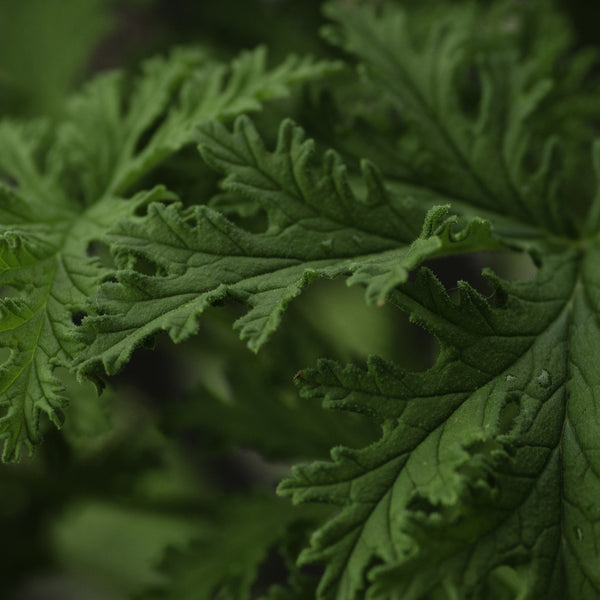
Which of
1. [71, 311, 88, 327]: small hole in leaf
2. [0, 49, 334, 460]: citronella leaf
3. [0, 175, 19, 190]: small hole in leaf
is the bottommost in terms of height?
[71, 311, 88, 327]: small hole in leaf

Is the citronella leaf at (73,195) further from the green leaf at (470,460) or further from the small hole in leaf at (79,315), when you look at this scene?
the green leaf at (470,460)

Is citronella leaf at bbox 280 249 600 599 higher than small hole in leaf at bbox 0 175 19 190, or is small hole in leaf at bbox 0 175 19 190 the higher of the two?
small hole in leaf at bbox 0 175 19 190

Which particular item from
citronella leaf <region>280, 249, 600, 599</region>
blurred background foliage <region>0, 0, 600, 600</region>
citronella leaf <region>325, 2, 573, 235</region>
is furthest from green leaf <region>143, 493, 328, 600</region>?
citronella leaf <region>325, 2, 573, 235</region>

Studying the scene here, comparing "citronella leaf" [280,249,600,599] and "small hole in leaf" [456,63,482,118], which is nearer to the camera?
"citronella leaf" [280,249,600,599]

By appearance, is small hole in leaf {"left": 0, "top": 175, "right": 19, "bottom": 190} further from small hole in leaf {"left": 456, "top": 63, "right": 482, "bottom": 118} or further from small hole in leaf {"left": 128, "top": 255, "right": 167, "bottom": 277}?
small hole in leaf {"left": 456, "top": 63, "right": 482, "bottom": 118}

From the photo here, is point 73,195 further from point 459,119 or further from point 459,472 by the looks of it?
point 459,472

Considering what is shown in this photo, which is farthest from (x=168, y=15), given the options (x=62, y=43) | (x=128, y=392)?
(x=128, y=392)
